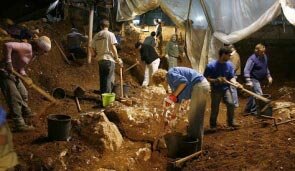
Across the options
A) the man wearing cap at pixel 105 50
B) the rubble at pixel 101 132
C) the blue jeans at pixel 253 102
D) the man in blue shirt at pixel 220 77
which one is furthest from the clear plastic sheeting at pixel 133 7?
the rubble at pixel 101 132

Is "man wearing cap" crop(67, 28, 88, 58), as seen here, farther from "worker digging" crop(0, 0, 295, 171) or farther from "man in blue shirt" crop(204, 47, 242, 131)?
"man in blue shirt" crop(204, 47, 242, 131)

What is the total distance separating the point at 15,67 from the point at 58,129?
154 cm

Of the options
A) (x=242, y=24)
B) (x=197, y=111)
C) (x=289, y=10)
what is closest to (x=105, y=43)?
(x=197, y=111)

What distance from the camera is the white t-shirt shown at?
8.55 meters

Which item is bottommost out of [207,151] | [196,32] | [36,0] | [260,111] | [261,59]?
[207,151]

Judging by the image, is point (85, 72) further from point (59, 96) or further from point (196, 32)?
point (196, 32)

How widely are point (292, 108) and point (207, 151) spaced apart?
324 centimetres

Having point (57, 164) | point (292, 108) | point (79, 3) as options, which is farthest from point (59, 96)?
point (79, 3)

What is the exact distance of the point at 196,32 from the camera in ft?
32.9

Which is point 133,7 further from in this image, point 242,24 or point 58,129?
point 58,129

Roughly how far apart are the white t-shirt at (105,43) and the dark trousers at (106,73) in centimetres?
13

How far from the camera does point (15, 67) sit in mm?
6391

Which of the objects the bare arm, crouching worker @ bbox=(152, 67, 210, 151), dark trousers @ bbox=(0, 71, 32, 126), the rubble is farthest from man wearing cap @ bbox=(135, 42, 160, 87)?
the bare arm

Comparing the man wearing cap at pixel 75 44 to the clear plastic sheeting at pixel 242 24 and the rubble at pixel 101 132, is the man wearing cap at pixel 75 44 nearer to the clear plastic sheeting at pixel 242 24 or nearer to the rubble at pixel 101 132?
the clear plastic sheeting at pixel 242 24
